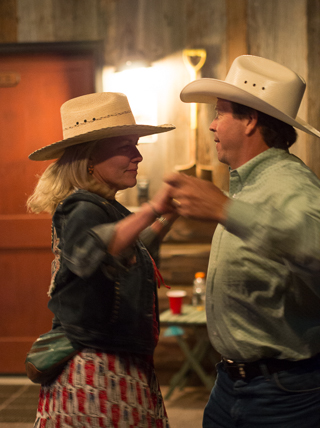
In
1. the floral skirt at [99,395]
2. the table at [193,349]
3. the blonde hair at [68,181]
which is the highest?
the blonde hair at [68,181]

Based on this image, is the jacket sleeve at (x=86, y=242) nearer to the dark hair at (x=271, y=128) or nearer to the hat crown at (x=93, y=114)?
the hat crown at (x=93, y=114)

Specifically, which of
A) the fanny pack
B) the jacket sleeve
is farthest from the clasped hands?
the fanny pack

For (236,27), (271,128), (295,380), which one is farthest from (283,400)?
(236,27)

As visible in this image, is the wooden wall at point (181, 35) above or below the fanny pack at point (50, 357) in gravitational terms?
above

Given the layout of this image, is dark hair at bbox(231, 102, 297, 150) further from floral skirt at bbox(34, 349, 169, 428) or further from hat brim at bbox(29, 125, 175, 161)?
floral skirt at bbox(34, 349, 169, 428)

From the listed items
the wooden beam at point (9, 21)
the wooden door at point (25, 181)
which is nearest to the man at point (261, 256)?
the wooden door at point (25, 181)

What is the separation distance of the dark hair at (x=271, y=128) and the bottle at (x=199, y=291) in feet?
7.40

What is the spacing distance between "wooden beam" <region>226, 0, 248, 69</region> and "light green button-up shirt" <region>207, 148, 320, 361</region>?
2517 mm

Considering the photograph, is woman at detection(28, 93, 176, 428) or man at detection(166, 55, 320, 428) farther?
woman at detection(28, 93, 176, 428)

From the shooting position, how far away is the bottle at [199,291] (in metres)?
3.80

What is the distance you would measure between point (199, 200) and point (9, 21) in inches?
145

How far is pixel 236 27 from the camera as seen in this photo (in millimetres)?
3891

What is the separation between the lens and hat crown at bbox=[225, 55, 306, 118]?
165cm

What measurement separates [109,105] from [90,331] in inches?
33.8
